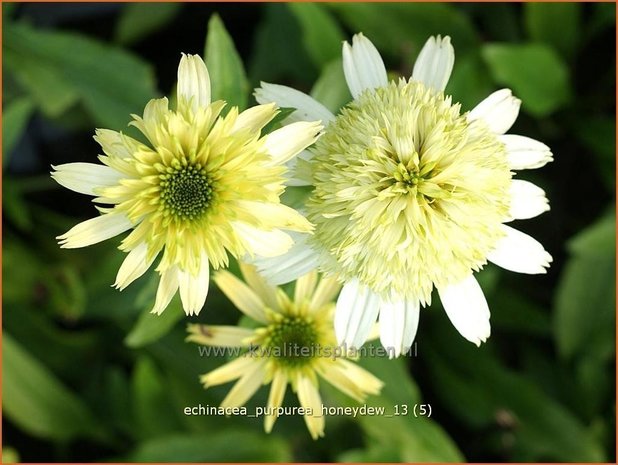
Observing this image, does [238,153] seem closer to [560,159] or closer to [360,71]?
[360,71]

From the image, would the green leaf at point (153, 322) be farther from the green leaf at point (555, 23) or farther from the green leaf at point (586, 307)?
the green leaf at point (555, 23)

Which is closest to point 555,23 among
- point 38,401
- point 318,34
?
point 318,34

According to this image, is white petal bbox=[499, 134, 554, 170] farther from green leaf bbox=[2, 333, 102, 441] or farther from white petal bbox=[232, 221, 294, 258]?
green leaf bbox=[2, 333, 102, 441]

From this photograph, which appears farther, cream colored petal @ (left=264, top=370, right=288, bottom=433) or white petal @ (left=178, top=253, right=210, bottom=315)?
cream colored petal @ (left=264, top=370, right=288, bottom=433)

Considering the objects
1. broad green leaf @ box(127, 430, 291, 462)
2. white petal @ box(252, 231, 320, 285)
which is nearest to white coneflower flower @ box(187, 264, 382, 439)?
white petal @ box(252, 231, 320, 285)

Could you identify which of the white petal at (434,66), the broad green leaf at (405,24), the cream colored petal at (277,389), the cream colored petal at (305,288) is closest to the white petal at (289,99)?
the white petal at (434,66)

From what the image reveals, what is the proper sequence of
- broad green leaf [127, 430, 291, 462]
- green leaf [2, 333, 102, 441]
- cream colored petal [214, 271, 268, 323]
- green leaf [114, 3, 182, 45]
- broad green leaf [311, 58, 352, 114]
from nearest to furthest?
cream colored petal [214, 271, 268, 323], broad green leaf [311, 58, 352, 114], broad green leaf [127, 430, 291, 462], green leaf [2, 333, 102, 441], green leaf [114, 3, 182, 45]
